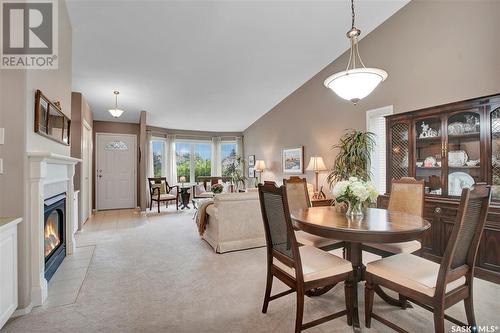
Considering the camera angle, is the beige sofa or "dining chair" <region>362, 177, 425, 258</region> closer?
"dining chair" <region>362, 177, 425, 258</region>

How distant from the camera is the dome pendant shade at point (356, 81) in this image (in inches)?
88.8

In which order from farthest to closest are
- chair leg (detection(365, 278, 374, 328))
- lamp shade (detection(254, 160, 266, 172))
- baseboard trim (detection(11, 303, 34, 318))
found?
lamp shade (detection(254, 160, 266, 172))
baseboard trim (detection(11, 303, 34, 318))
chair leg (detection(365, 278, 374, 328))

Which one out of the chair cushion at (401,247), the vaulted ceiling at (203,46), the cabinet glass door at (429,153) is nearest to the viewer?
the chair cushion at (401,247)

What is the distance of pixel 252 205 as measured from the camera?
147 inches

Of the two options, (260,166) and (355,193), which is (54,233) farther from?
(260,166)

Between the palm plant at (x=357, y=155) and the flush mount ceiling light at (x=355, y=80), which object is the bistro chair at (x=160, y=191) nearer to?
the palm plant at (x=357, y=155)

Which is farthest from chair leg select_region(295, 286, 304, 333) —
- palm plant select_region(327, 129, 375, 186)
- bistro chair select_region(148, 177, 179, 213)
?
bistro chair select_region(148, 177, 179, 213)

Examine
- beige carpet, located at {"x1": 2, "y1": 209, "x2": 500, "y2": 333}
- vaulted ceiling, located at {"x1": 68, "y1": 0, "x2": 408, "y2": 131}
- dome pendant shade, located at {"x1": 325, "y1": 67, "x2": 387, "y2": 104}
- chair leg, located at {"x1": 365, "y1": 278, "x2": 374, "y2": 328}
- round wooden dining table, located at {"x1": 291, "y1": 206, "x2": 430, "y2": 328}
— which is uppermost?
vaulted ceiling, located at {"x1": 68, "y1": 0, "x2": 408, "y2": 131}

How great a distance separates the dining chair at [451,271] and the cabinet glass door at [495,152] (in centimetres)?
150

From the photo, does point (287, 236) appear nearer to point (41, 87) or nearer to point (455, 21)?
point (41, 87)

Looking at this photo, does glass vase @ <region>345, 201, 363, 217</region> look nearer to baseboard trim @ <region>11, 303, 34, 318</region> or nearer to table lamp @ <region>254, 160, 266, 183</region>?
baseboard trim @ <region>11, 303, 34, 318</region>

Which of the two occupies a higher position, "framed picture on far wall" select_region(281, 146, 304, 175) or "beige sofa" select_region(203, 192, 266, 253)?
"framed picture on far wall" select_region(281, 146, 304, 175)

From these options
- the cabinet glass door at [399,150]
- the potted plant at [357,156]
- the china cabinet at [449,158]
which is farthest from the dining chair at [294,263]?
the potted plant at [357,156]

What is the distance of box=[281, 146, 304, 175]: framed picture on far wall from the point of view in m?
5.86
